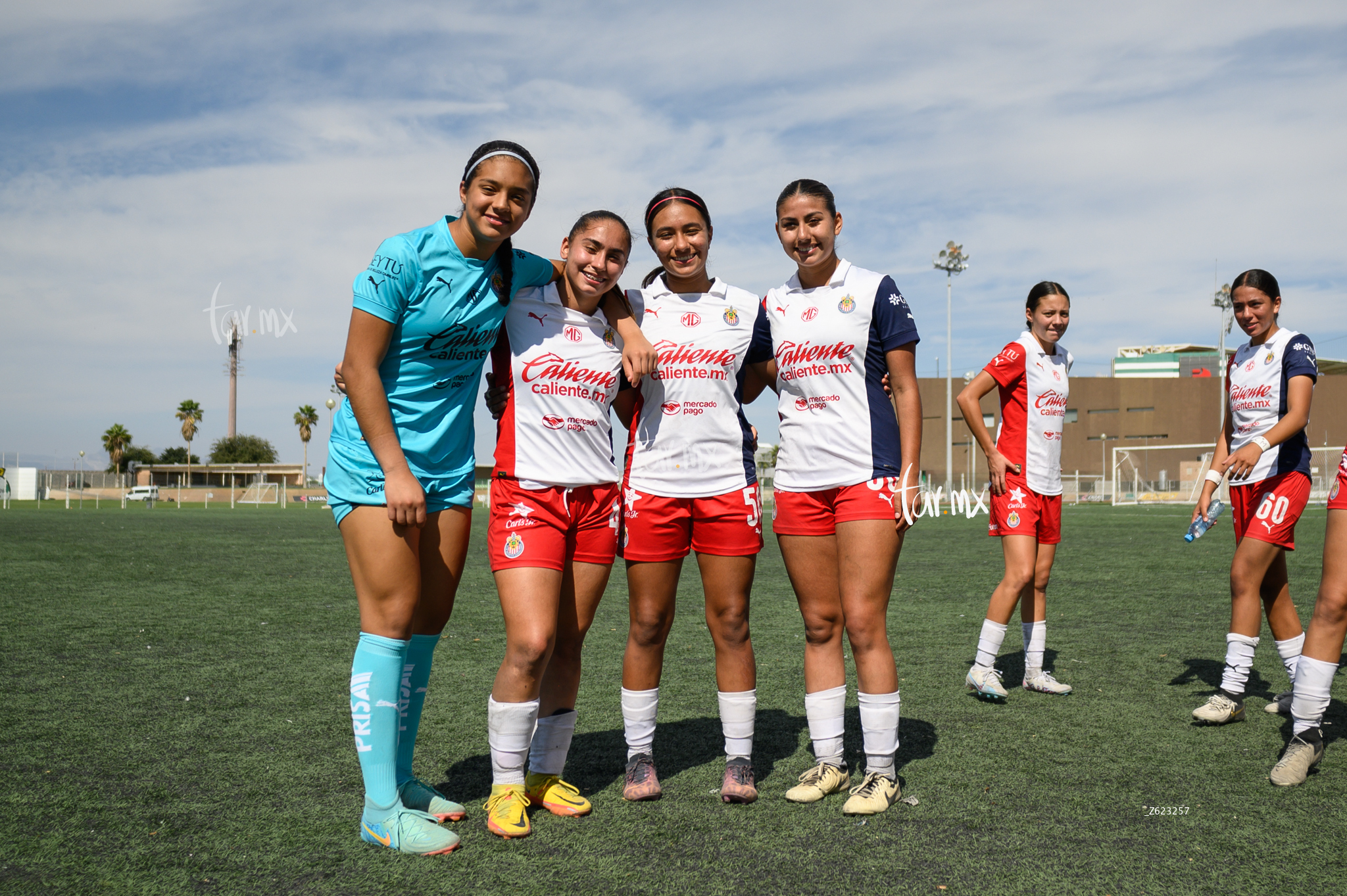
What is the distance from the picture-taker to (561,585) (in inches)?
121

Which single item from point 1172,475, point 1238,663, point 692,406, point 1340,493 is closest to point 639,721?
point 692,406

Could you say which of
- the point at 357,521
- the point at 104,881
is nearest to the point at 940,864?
the point at 357,521

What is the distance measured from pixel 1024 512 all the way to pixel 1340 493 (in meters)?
1.60

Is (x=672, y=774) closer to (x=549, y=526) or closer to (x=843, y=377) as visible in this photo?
(x=549, y=526)

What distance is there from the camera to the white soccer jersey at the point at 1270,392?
4.31 m

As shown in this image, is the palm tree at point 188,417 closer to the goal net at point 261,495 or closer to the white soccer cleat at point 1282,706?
the goal net at point 261,495

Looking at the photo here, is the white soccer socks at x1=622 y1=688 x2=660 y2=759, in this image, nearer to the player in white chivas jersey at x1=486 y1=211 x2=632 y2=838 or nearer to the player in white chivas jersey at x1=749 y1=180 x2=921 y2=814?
the player in white chivas jersey at x1=486 y1=211 x2=632 y2=838

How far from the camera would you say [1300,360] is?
169 inches

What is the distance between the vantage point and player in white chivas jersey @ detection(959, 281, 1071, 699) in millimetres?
4875

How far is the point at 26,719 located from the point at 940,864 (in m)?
3.92

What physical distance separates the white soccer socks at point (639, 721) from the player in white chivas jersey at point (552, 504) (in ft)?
0.69

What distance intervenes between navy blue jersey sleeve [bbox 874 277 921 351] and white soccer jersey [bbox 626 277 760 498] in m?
0.48

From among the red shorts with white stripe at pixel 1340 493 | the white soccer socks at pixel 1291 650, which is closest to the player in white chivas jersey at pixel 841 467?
the red shorts with white stripe at pixel 1340 493

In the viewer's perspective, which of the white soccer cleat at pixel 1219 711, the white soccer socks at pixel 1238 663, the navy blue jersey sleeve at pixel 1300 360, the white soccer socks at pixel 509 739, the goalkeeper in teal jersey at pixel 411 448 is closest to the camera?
the goalkeeper in teal jersey at pixel 411 448
